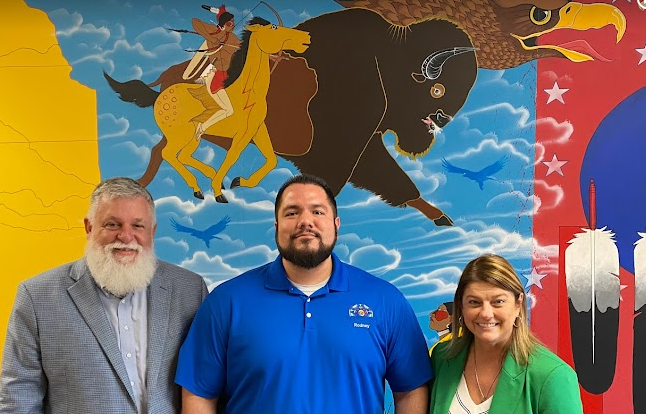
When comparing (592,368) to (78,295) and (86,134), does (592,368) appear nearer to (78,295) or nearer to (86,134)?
(78,295)

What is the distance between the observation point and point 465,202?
288 centimetres

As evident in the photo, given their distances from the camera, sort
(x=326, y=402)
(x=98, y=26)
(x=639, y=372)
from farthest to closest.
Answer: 1. (x=98, y=26)
2. (x=639, y=372)
3. (x=326, y=402)

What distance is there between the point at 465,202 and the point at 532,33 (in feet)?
Answer: 2.88

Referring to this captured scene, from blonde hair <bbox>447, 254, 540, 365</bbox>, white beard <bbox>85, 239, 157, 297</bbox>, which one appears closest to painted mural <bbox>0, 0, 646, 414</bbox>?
white beard <bbox>85, 239, 157, 297</bbox>

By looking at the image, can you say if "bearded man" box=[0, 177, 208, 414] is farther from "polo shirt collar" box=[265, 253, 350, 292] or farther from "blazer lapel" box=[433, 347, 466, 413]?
"blazer lapel" box=[433, 347, 466, 413]

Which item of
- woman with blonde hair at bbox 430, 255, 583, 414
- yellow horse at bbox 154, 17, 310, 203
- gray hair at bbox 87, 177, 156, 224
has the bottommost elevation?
woman with blonde hair at bbox 430, 255, 583, 414

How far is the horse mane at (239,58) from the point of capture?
294 centimetres

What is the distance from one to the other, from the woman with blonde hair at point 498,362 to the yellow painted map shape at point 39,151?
1.97 meters

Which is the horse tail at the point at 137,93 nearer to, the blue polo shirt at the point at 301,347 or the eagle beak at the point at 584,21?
the blue polo shirt at the point at 301,347

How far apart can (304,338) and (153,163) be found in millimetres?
1420

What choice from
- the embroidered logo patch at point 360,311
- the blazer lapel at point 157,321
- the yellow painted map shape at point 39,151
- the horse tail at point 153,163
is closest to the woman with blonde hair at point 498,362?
the embroidered logo patch at point 360,311

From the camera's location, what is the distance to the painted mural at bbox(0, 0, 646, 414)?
Answer: 285 cm

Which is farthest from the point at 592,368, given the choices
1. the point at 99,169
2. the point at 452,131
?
the point at 99,169

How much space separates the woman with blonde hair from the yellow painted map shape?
1.97 m
